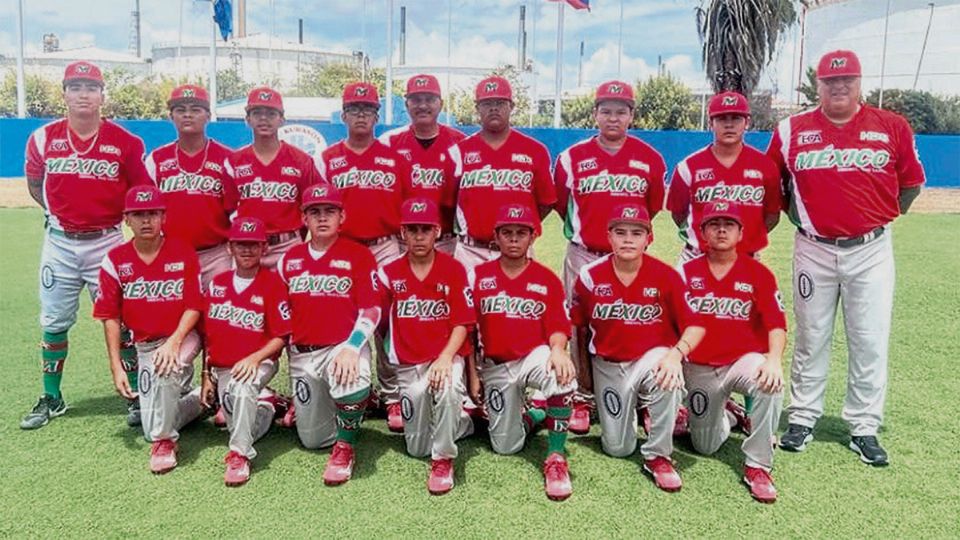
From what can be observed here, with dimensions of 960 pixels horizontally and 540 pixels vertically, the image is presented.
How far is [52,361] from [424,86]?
3.05m

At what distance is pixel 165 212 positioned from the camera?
4766 millimetres

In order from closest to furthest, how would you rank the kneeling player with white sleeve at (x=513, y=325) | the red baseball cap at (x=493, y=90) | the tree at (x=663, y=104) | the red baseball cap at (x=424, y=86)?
the kneeling player with white sleeve at (x=513, y=325)
the red baseball cap at (x=493, y=90)
the red baseball cap at (x=424, y=86)
the tree at (x=663, y=104)

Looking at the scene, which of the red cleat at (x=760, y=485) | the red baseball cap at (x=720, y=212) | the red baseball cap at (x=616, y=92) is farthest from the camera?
the red baseball cap at (x=616, y=92)

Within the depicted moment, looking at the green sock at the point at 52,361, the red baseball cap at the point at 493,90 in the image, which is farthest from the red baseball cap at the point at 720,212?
the green sock at the point at 52,361

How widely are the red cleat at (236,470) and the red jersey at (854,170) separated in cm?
352

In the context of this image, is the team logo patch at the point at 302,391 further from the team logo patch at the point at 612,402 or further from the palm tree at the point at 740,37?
the palm tree at the point at 740,37

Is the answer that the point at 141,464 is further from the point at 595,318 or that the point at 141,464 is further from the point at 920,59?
the point at 920,59

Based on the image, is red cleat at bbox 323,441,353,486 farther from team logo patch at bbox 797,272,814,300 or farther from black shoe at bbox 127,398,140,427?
team logo patch at bbox 797,272,814,300

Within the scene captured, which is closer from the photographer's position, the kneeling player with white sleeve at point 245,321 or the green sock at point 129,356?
the kneeling player with white sleeve at point 245,321

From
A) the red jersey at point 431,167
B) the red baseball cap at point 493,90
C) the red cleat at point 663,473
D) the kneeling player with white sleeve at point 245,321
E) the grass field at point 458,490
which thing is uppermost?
the red baseball cap at point 493,90

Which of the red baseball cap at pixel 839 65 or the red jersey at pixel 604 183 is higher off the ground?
the red baseball cap at pixel 839 65

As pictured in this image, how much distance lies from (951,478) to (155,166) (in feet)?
16.6

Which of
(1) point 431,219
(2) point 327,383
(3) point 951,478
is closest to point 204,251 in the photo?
(2) point 327,383

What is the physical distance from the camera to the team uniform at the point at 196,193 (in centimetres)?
479
